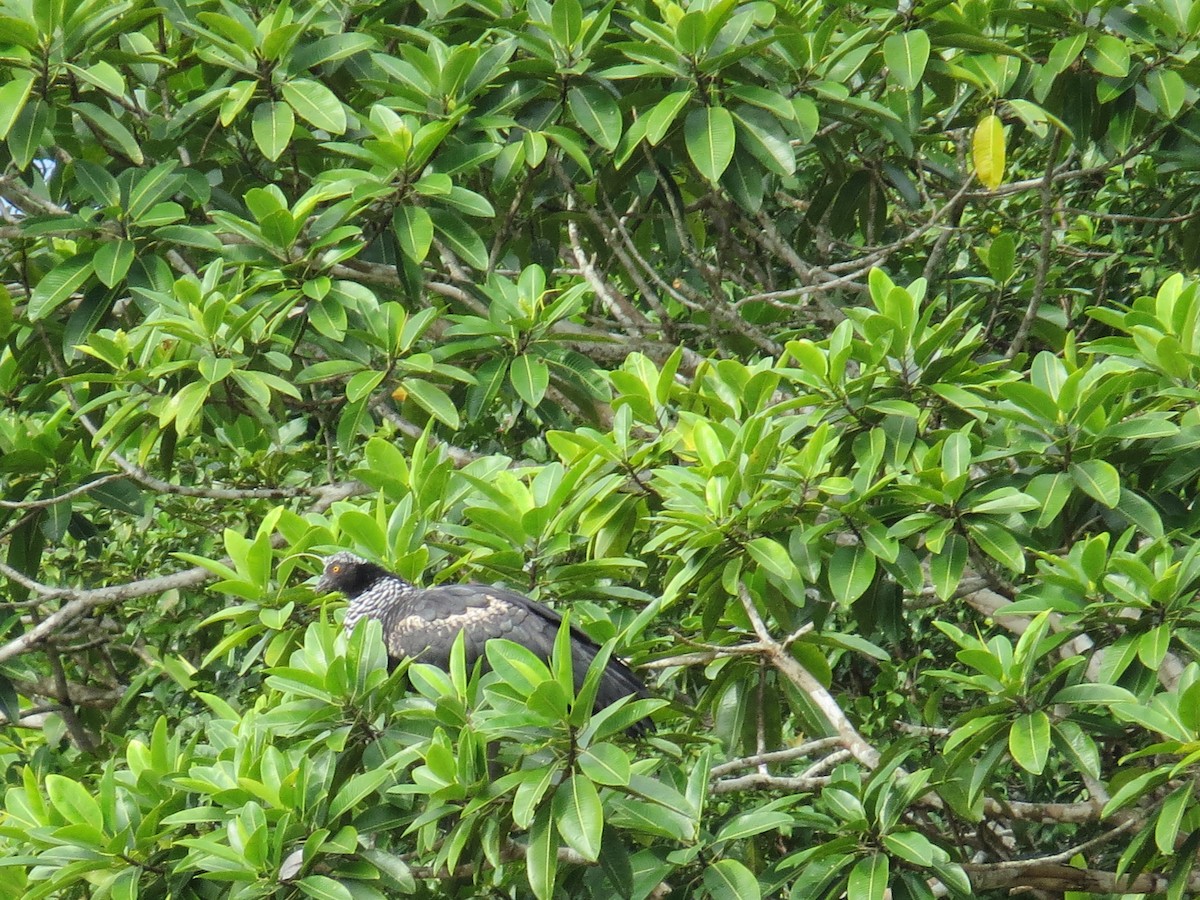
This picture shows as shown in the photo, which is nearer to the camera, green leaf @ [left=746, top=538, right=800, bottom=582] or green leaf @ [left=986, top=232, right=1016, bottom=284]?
green leaf @ [left=746, top=538, right=800, bottom=582]

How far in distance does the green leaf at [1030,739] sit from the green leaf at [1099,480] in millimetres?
644

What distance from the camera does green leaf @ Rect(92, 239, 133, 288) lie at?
4.89 m

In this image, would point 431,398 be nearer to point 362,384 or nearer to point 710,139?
point 362,384

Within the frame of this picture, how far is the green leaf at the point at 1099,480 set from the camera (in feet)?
12.7

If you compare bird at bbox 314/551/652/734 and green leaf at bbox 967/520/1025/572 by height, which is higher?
green leaf at bbox 967/520/1025/572

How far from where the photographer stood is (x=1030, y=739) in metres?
3.49

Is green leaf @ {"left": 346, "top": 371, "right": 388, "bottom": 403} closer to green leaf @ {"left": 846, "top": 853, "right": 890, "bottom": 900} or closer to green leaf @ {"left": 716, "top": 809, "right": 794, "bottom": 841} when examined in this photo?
green leaf @ {"left": 716, "top": 809, "right": 794, "bottom": 841}

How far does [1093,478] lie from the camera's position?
3930mm

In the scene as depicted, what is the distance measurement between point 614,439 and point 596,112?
4.23ft

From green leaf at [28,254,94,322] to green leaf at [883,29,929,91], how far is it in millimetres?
2786

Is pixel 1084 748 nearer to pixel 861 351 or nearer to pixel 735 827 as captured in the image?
pixel 735 827

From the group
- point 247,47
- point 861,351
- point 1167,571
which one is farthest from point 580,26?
point 1167,571

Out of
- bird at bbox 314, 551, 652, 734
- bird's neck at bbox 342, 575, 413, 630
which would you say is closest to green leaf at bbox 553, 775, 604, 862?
bird at bbox 314, 551, 652, 734

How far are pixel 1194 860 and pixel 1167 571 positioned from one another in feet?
2.42
